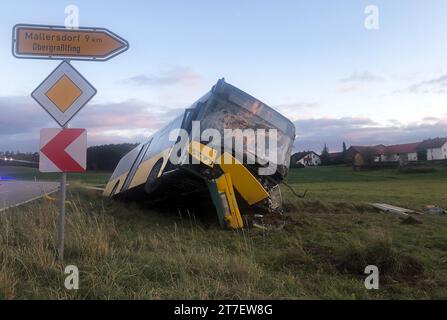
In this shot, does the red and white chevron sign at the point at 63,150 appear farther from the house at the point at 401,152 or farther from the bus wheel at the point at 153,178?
the house at the point at 401,152

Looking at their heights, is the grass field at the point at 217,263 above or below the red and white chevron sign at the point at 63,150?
below

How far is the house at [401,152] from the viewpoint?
110 meters

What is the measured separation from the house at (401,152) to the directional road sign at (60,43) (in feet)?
350

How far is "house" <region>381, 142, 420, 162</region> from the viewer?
109688 millimetres

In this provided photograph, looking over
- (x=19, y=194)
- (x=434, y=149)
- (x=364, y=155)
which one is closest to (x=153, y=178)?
(x=19, y=194)

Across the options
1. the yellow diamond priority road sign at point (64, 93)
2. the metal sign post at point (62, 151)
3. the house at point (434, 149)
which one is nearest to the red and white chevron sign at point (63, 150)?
the metal sign post at point (62, 151)

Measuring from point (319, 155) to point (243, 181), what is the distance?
365 ft

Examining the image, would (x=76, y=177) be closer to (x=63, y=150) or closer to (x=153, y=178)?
(x=153, y=178)

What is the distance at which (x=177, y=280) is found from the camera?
5215 mm

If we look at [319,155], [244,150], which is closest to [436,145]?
[319,155]

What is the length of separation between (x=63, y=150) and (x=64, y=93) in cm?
77

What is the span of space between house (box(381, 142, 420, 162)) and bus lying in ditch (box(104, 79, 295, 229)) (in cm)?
10229

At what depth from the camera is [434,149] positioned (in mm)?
109062
